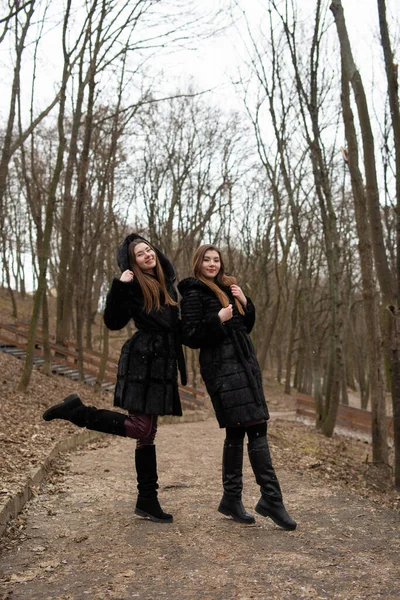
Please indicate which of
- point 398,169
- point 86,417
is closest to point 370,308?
point 398,169

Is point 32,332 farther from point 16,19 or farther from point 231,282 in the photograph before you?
point 231,282

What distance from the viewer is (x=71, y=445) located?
24.4 ft

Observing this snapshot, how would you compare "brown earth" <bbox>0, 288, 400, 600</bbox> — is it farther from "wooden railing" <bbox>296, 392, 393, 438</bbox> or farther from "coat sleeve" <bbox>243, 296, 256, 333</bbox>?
"wooden railing" <bbox>296, 392, 393, 438</bbox>

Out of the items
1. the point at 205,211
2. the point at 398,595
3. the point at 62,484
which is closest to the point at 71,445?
the point at 62,484

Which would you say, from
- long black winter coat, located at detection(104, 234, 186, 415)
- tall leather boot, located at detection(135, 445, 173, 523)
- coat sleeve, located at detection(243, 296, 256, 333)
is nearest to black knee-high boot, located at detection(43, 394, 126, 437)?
long black winter coat, located at detection(104, 234, 186, 415)

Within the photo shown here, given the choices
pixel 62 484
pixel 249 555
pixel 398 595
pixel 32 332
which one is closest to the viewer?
pixel 398 595

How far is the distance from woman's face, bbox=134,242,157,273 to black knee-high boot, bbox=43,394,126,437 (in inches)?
41.9

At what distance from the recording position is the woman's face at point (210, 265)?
4.25 meters

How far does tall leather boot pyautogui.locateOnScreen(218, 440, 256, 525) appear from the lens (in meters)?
4.07

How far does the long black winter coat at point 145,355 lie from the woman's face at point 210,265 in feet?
1.26

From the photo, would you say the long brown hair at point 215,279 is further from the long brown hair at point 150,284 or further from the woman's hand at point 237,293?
the long brown hair at point 150,284

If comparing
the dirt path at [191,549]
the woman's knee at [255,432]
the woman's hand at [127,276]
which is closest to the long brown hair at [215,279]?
the woman's hand at [127,276]

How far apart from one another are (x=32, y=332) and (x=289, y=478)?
589cm

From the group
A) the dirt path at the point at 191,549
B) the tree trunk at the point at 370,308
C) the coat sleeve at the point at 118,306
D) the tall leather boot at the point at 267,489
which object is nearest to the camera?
the dirt path at the point at 191,549
